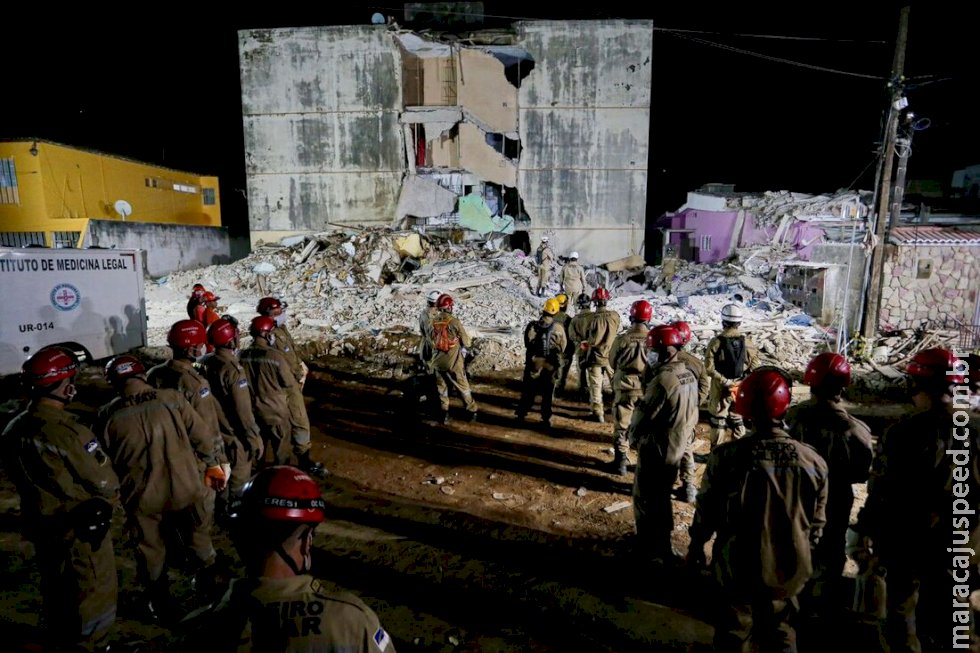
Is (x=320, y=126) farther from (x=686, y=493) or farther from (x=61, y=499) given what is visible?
(x=61, y=499)

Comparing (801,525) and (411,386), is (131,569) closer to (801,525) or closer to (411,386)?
(411,386)

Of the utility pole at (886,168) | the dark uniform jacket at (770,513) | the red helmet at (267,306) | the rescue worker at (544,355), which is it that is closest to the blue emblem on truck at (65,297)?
the red helmet at (267,306)

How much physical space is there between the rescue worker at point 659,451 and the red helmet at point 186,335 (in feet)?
13.0

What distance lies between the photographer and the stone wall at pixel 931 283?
12.5 metres

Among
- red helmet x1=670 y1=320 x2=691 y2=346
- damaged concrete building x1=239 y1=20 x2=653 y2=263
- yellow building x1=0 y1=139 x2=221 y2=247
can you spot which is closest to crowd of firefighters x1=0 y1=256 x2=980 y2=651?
red helmet x1=670 y1=320 x2=691 y2=346

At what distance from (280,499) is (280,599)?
292 millimetres

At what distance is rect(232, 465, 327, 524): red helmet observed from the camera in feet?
5.37

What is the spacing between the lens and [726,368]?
627cm

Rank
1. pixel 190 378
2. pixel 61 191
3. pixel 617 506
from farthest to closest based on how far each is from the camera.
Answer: pixel 61 191 < pixel 617 506 < pixel 190 378

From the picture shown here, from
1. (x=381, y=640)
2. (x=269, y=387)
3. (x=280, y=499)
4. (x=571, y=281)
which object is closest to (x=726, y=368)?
(x=269, y=387)

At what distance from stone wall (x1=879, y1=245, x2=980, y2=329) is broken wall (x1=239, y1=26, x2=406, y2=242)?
58.3 feet

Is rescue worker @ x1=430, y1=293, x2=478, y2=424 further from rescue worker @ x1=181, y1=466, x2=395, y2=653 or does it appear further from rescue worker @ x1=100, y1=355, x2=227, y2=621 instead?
rescue worker @ x1=181, y1=466, x2=395, y2=653

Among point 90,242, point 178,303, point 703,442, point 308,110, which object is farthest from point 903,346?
point 90,242

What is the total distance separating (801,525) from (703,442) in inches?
201
